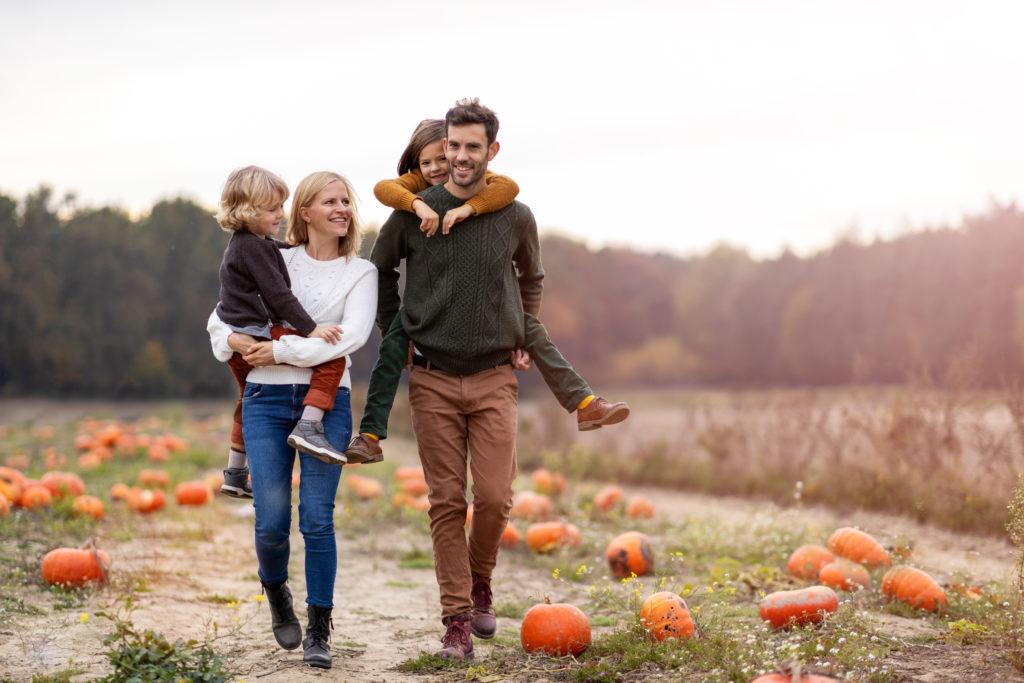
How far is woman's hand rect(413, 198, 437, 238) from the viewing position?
369 cm

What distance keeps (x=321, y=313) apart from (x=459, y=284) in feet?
1.97

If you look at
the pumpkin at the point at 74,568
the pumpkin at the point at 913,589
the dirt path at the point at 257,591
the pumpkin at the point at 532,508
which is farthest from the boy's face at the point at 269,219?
the pumpkin at the point at 532,508

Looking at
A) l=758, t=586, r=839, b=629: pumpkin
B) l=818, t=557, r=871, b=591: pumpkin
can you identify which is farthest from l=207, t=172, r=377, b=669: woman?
l=818, t=557, r=871, b=591: pumpkin

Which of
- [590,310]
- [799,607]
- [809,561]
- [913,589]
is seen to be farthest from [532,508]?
[590,310]

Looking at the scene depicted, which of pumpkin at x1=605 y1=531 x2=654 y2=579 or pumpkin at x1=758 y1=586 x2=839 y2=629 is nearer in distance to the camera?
pumpkin at x1=758 y1=586 x2=839 y2=629

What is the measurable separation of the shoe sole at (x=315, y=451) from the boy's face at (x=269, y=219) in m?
0.91

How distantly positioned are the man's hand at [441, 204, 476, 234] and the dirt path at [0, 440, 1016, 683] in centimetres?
186

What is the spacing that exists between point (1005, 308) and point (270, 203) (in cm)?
2001

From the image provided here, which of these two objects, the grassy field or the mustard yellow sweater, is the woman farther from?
the grassy field

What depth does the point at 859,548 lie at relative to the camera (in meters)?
5.56

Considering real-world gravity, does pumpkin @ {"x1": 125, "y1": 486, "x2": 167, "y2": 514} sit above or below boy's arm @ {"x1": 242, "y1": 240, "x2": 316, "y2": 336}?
below

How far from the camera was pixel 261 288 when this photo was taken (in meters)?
3.62

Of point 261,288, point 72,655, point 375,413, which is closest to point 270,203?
point 261,288

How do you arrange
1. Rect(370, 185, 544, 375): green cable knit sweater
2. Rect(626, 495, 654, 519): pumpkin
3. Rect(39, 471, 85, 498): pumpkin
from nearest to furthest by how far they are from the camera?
Result: Rect(370, 185, 544, 375): green cable knit sweater
Rect(39, 471, 85, 498): pumpkin
Rect(626, 495, 654, 519): pumpkin
